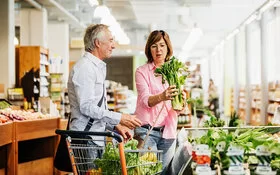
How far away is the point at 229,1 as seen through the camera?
14812mm

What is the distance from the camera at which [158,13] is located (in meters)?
15.6

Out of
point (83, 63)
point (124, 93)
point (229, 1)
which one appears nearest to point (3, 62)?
point (124, 93)

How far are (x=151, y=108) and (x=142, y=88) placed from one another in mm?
168

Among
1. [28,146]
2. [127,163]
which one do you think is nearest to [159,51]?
[127,163]

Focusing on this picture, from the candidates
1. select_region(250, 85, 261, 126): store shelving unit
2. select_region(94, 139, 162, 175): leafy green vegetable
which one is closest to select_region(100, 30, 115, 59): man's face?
select_region(94, 139, 162, 175): leafy green vegetable

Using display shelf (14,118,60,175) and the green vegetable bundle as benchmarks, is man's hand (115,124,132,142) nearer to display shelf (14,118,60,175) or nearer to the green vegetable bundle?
the green vegetable bundle

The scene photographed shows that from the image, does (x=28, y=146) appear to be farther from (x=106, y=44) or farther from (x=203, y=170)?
(x=203, y=170)

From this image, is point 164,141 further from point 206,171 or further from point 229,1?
point 229,1

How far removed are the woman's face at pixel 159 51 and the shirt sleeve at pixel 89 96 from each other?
594mm

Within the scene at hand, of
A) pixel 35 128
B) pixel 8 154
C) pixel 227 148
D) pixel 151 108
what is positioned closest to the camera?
Answer: pixel 227 148

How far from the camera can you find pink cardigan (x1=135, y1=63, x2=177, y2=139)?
3.79 meters

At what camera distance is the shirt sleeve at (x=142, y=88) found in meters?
3.74

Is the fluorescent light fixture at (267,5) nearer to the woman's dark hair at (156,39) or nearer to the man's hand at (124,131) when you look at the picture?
the woman's dark hair at (156,39)

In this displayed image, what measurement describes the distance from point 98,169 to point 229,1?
12656 millimetres
